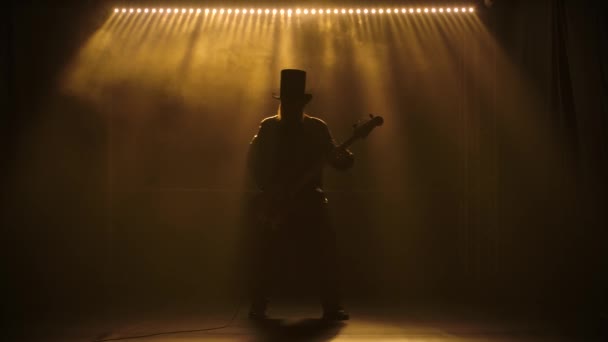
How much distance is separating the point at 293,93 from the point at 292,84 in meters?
0.06

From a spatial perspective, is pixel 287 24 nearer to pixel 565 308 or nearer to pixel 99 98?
pixel 99 98

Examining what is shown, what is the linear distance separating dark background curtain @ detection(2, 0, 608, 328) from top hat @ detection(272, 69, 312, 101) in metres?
1.55

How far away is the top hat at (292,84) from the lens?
3340 mm

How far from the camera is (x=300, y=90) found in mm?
3359

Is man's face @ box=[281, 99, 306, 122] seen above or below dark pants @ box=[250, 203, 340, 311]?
above

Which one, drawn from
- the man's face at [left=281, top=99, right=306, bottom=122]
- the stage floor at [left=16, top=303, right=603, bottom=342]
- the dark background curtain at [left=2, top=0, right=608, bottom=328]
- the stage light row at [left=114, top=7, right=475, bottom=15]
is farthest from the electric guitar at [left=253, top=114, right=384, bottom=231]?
the stage light row at [left=114, top=7, right=475, bottom=15]

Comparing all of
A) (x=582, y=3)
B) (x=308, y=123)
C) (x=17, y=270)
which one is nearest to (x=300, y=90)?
(x=308, y=123)

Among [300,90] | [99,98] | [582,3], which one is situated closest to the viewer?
[300,90]

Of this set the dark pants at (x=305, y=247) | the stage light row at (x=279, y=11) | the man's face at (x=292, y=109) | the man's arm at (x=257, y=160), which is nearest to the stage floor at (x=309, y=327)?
the dark pants at (x=305, y=247)

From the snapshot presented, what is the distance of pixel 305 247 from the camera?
3.46m

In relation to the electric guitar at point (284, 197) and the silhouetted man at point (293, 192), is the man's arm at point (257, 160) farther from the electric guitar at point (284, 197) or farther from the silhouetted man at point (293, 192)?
the electric guitar at point (284, 197)

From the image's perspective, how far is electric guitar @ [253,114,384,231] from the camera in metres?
3.29

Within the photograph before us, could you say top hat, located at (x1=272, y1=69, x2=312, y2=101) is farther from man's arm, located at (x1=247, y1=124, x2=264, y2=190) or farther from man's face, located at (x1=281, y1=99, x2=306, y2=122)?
man's arm, located at (x1=247, y1=124, x2=264, y2=190)

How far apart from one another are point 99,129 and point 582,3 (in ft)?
12.9
